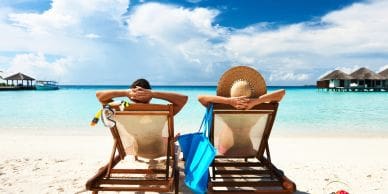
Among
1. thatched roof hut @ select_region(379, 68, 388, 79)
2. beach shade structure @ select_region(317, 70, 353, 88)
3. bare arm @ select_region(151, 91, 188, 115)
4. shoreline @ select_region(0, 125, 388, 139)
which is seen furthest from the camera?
thatched roof hut @ select_region(379, 68, 388, 79)

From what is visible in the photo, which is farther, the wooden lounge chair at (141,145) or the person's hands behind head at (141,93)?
the person's hands behind head at (141,93)

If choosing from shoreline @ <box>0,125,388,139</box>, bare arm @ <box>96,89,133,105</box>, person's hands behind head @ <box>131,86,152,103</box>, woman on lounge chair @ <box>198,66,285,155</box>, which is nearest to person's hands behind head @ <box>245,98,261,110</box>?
woman on lounge chair @ <box>198,66,285,155</box>

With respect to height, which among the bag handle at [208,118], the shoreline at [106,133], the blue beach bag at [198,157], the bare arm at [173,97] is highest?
the bare arm at [173,97]

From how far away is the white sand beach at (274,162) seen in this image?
390 cm

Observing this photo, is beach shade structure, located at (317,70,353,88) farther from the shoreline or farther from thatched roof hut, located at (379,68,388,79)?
the shoreline

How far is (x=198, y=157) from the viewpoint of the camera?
118 inches

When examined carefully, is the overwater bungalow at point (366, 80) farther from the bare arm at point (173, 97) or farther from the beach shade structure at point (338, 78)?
the bare arm at point (173, 97)

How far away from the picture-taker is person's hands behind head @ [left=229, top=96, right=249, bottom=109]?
299cm

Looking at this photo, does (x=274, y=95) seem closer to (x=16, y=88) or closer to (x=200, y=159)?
(x=200, y=159)

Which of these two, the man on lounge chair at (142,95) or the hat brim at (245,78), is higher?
the hat brim at (245,78)

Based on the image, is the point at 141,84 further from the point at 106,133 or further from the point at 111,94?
the point at 106,133

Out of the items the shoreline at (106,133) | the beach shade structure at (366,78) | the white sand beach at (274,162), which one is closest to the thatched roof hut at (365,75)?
the beach shade structure at (366,78)

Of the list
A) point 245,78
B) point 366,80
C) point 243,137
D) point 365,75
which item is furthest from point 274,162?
point 366,80

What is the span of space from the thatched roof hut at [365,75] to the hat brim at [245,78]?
138 ft
